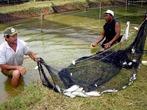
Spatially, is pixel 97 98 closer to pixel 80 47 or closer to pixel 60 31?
pixel 80 47

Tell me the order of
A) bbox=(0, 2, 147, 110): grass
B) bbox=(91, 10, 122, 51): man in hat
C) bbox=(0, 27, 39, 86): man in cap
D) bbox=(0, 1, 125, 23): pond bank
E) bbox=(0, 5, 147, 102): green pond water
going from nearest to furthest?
bbox=(0, 2, 147, 110): grass
bbox=(0, 27, 39, 86): man in cap
bbox=(0, 5, 147, 102): green pond water
bbox=(91, 10, 122, 51): man in hat
bbox=(0, 1, 125, 23): pond bank

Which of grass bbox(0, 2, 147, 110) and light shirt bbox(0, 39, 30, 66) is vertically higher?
light shirt bbox(0, 39, 30, 66)

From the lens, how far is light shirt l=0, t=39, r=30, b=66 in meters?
5.40

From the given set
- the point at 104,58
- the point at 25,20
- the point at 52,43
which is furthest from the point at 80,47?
the point at 25,20

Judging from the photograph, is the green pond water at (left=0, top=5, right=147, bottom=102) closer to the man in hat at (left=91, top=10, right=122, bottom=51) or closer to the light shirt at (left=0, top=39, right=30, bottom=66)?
the light shirt at (left=0, top=39, right=30, bottom=66)

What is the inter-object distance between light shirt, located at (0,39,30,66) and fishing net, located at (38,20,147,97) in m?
0.87

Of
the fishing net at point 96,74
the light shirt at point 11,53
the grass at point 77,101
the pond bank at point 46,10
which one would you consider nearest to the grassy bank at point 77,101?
the grass at point 77,101

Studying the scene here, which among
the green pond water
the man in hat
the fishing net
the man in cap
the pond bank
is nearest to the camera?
the fishing net

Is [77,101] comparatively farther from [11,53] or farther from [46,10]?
[46,10]

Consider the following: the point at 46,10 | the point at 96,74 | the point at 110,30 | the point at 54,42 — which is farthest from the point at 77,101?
the point at 46,10

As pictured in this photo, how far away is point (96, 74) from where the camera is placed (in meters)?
4.92

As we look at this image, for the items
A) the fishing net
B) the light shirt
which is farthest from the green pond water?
the light shirt

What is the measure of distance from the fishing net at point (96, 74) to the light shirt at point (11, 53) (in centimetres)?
87

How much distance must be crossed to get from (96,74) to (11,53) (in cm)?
202
